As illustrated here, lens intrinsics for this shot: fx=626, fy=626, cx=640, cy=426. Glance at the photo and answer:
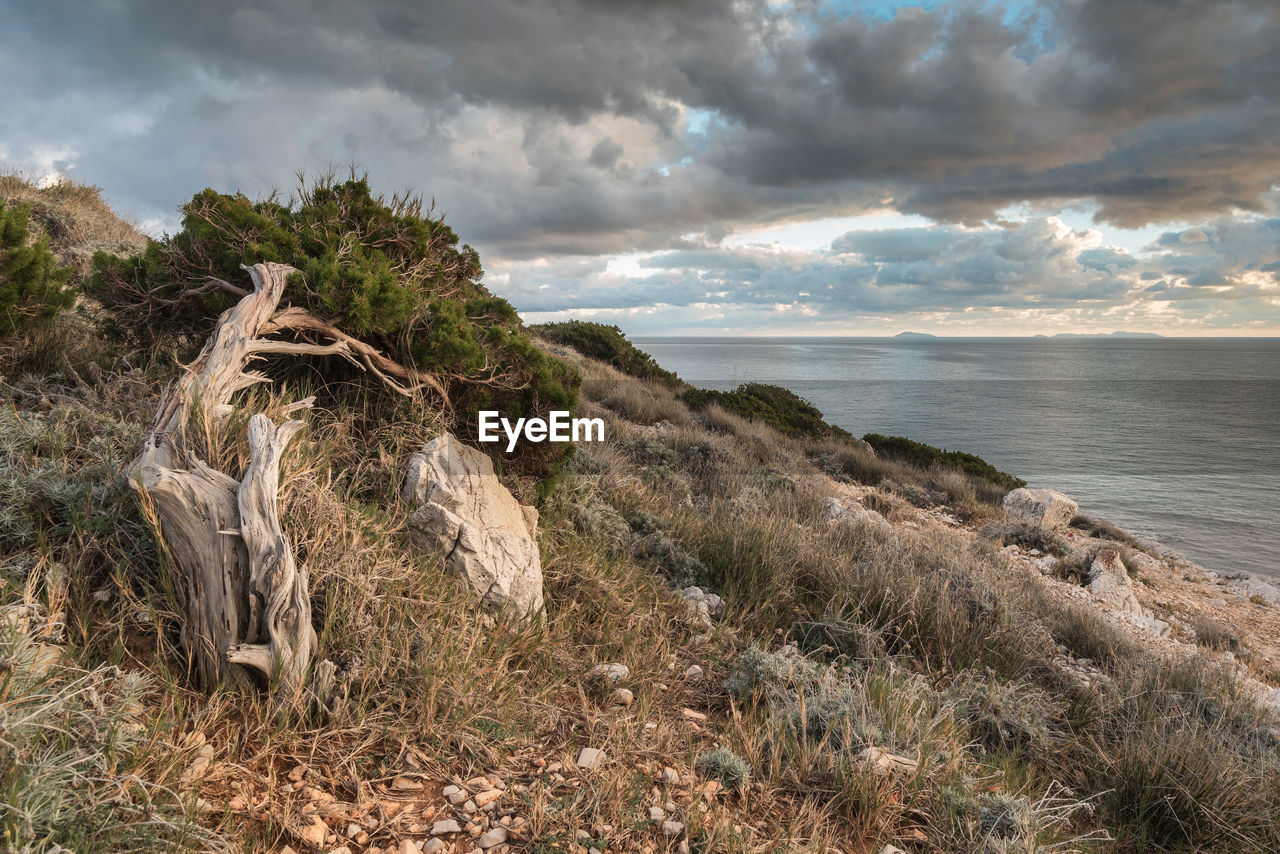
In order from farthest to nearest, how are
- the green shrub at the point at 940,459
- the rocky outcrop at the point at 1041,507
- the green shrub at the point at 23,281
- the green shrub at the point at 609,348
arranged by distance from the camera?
the green shrub at the point at 609,348 → the green shrub at the point at 940,459 → the rocky outcrop at the point at 1041,507 → the green shrub at the point at 23,281

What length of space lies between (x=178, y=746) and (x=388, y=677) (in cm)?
81

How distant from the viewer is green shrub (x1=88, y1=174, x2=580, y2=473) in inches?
183

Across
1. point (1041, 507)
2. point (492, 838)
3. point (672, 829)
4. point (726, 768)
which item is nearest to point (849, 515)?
point (726, 768)

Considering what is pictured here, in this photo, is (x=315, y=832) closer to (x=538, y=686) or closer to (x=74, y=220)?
(x=538, y=686)

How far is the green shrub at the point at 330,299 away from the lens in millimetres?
4660

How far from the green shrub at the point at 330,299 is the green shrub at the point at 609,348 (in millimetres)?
15349

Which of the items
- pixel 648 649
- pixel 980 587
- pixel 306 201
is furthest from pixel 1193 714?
pixel 306 201

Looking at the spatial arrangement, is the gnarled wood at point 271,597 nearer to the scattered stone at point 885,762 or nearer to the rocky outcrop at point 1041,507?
the scattered stone at point 885,762

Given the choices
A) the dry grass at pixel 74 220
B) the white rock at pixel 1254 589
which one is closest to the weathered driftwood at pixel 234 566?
the dry grass at pixel 74 220

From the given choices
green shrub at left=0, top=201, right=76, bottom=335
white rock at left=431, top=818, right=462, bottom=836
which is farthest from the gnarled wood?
green shrub at left=0, top=201, right=76, bottom=335

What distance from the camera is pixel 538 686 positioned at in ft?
11.1

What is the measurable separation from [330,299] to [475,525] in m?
1.94

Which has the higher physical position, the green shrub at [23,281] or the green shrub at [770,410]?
the green shrub at [23,281]

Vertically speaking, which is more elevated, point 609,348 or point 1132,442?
point 609,348
